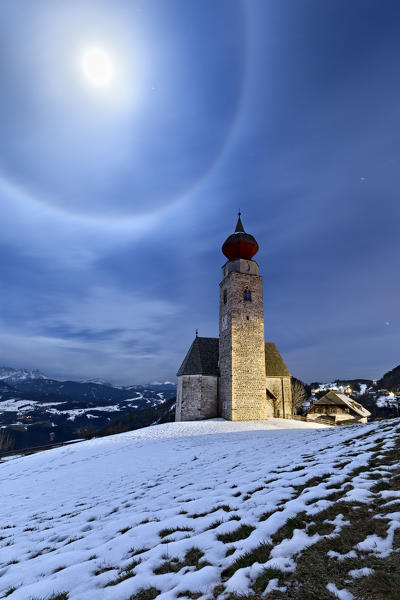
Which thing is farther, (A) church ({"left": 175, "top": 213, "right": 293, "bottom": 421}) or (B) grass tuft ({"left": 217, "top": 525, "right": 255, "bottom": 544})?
(A) church ({"left": 175, "top": 213, "right": 293, "bottom": 421})

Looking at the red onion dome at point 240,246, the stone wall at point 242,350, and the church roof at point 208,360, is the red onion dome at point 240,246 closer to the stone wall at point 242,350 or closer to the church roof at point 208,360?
the stone wall at point 242,350

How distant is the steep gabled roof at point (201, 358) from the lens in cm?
3122

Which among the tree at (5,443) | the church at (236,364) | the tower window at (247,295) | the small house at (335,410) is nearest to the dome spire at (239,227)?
the church at (236,364)

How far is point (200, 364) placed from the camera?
3152 cm

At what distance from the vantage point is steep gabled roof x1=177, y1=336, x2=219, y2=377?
31219mm

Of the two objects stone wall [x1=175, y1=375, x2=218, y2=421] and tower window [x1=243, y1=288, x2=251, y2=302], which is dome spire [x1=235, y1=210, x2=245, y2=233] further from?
stone wall [x1=175, y1=375, x2=218, y2=421]

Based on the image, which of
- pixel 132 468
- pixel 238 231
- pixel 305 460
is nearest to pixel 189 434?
pixel 132 468

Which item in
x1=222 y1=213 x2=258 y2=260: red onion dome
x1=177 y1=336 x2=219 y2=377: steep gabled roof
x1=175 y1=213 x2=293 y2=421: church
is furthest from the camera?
x1=222 y1=213 x2=258 y2=260: red onion dome

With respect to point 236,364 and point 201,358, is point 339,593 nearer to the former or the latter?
point 236,364

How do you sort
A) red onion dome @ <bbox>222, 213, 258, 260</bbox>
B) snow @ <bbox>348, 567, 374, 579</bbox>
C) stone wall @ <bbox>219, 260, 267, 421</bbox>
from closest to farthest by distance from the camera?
snow @ <bbox>348, 567, 374, 579</bbox>, stone wall @ <bbox>219, 260, 267, 421</bbox>, red onion dome @ <bbox>222, 213, 258, 260</bbox>

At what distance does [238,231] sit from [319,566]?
110 ft

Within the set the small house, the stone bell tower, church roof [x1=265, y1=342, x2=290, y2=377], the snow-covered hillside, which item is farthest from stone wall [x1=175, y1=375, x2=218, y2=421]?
the snow-covered hillside

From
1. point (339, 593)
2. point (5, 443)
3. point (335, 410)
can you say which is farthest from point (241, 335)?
point (5, 443)

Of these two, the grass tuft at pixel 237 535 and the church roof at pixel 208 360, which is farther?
the church roof at pixel 208 360
